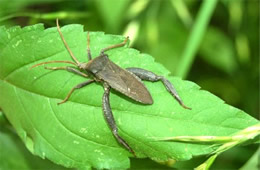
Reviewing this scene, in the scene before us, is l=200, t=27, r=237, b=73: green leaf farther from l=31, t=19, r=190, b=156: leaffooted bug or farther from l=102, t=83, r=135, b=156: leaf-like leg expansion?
l=102, t=83, r=135, b=156: leaf-like leg expansion

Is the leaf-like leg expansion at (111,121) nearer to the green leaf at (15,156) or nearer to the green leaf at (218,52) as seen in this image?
the green leaf at (15,156)

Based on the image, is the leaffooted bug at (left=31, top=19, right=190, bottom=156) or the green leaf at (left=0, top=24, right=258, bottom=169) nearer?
the green leaf at (left=0, top=24, right=258, bottom=169)

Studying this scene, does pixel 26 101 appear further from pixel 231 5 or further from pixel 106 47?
pixel 231 5

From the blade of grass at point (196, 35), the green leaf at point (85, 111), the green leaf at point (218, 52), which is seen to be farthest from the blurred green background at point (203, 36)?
the green leaf at point (85, 111)

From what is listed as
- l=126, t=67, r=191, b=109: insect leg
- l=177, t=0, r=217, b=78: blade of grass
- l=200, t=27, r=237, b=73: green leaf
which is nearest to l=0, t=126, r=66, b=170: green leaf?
l=126, t=67, r=191, b=109: insect leg

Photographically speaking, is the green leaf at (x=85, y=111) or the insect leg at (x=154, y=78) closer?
the green leaf at (x=85, y=111)

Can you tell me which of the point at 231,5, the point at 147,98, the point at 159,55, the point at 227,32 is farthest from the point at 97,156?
the point at 227,32
